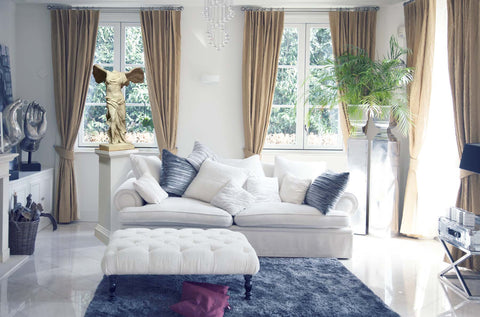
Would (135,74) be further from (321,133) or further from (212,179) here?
(321,133)

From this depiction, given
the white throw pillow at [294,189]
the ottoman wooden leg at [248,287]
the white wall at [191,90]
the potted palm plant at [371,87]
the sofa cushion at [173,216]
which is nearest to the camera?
the ottoman wooden leg at [248,287]

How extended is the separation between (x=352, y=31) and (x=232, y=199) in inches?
118

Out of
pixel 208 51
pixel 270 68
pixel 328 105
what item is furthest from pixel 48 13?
pixel 328 105

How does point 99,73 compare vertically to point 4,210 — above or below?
above

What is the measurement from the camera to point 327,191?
4.64m

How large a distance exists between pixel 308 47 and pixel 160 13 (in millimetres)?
2041

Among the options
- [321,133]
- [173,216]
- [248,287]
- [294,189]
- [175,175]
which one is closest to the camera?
[248,287]

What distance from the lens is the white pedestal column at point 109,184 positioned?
16.3ft

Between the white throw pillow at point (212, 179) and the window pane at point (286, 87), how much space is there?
1.71m

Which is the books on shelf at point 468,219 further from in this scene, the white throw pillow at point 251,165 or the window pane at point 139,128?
the window pane at point 139,128

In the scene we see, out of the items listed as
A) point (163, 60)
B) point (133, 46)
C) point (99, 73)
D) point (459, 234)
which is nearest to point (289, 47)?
point (163, 60)

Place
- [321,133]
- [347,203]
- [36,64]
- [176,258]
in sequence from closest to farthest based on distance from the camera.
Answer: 1. [176,258]
2. [347,203]
3. [36,64]
4. [321,133]

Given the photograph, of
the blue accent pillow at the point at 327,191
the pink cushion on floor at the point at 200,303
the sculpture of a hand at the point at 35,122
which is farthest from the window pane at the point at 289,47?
the pink cushion on floor at the point at 200,303

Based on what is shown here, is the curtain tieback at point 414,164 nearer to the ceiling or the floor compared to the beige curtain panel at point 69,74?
nearer to the floor
